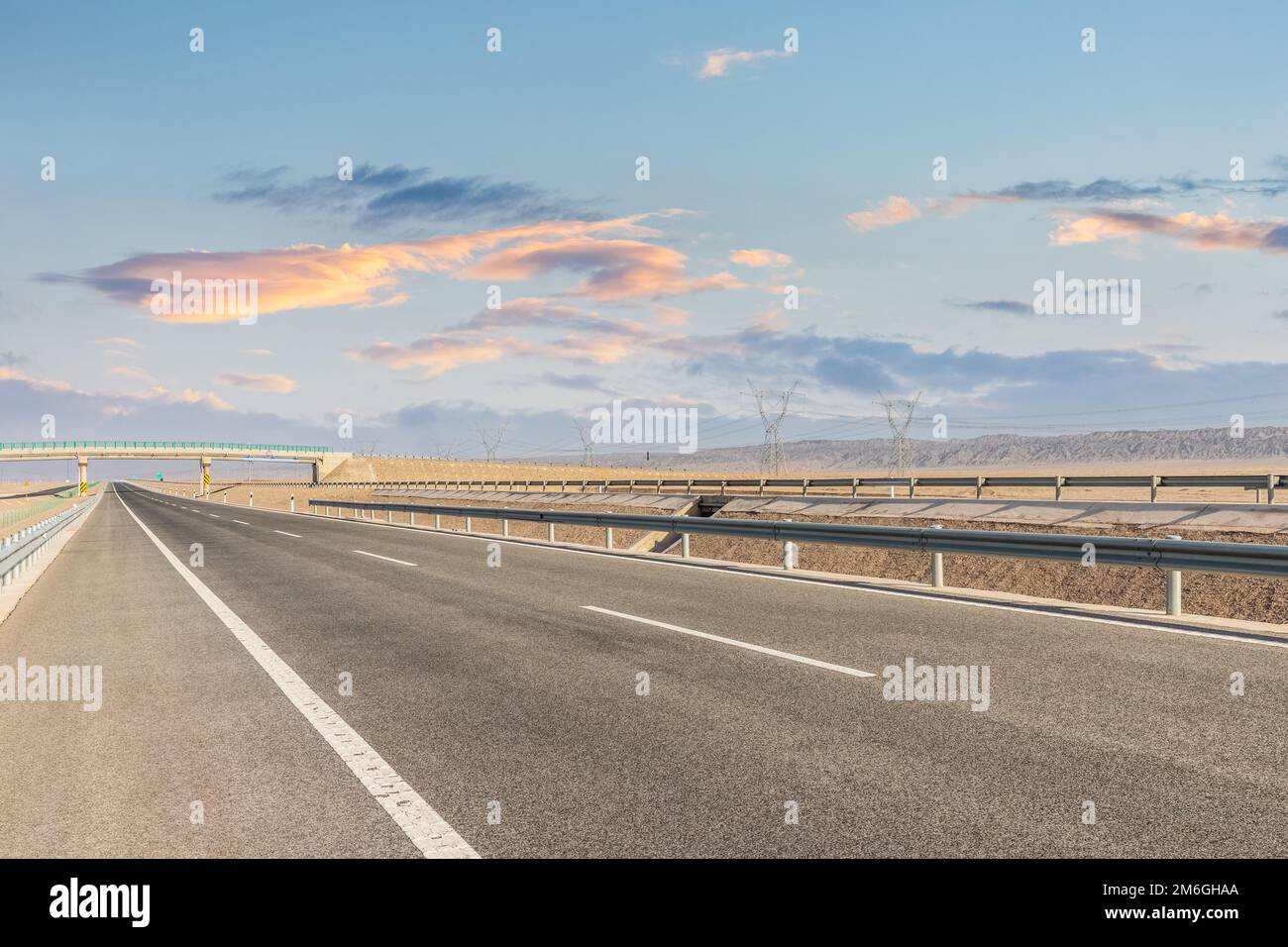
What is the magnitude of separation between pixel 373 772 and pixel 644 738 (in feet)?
4.95

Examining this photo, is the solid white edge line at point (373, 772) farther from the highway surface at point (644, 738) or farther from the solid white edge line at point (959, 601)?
the solid white edge line at point (959, 601)

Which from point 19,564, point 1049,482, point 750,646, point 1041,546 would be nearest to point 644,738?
point 750,646

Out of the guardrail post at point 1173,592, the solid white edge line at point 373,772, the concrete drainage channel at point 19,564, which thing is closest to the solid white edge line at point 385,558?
the concrete drainage channel at point 19,564

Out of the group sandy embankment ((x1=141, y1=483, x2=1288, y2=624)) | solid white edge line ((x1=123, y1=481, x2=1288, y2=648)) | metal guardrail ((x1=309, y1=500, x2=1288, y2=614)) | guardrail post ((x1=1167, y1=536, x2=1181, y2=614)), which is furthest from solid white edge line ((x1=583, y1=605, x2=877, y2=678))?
sandy embankment ((x1=141, y1=483, x2=1288, y2=624))

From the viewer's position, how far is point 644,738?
217 inches

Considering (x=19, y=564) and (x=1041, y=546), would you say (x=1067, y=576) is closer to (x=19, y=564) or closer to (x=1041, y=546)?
(x=1041, y=546)

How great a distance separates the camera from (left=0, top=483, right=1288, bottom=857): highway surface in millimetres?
4086

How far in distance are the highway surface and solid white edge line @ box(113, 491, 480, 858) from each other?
23 millimetres

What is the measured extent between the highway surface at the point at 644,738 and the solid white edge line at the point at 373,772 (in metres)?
0.02

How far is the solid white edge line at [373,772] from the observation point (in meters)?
4.01
